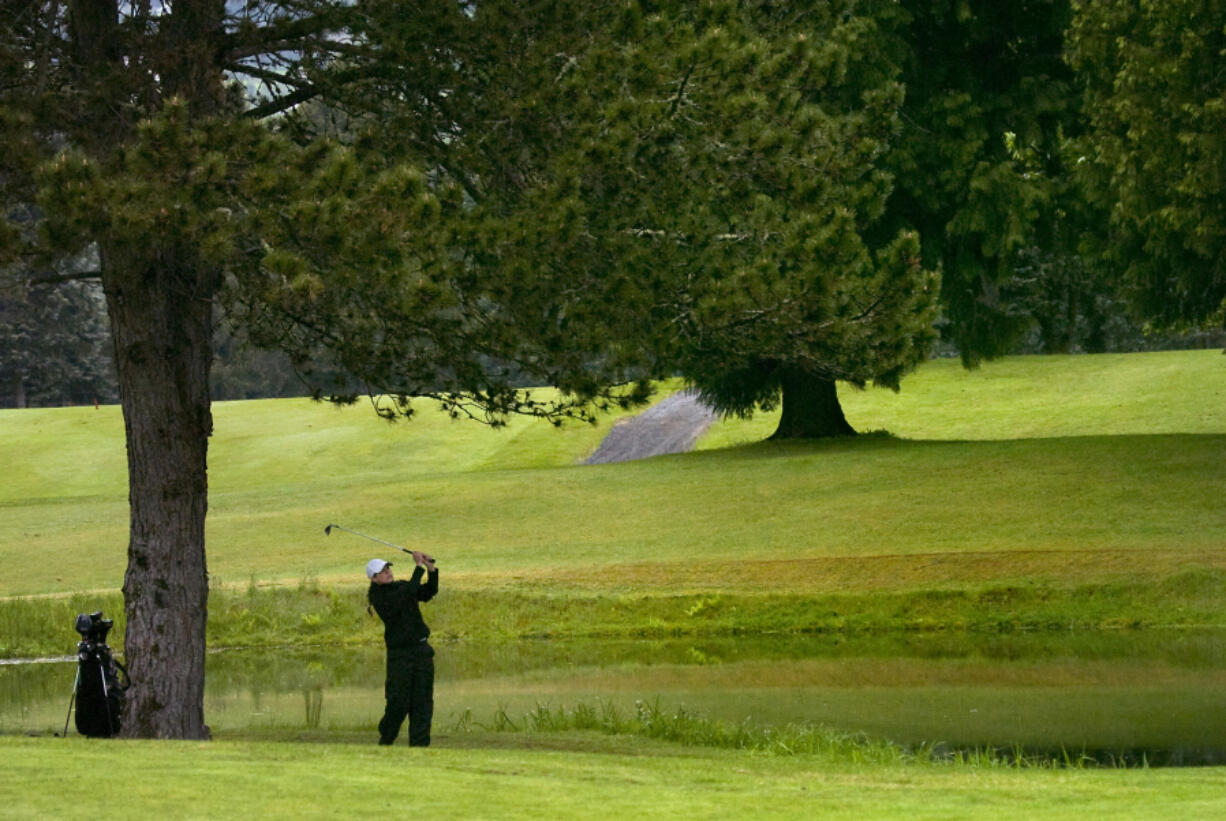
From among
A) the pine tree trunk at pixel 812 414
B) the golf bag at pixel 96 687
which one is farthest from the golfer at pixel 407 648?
the pine tree trunk at pixel 812 414

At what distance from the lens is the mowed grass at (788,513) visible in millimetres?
23812

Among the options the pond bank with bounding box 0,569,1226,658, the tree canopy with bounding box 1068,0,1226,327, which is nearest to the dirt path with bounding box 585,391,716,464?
the tree canopy with bounding box 1068,0,1226,327

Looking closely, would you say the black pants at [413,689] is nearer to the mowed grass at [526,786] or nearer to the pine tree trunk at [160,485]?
the mowed grass at [526,786]

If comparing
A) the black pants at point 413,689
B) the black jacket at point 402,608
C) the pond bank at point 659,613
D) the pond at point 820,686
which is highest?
the black jacket at point 402,608

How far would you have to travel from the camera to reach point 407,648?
12.9 m

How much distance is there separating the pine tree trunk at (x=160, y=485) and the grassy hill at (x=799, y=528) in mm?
9377

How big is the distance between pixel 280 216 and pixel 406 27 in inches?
98.0

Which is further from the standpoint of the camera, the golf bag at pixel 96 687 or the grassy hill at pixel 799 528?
the grassy hill at pixel 799 528

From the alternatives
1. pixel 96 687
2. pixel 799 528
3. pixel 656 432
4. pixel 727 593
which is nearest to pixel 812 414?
pixel 656 432

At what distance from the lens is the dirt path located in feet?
143

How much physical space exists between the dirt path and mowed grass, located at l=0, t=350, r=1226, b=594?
1.04 meters

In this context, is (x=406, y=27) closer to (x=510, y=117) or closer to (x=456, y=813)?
(x=510, y=117)

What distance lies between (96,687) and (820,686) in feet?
25.9

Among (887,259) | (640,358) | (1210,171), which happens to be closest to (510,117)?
(640,358)
